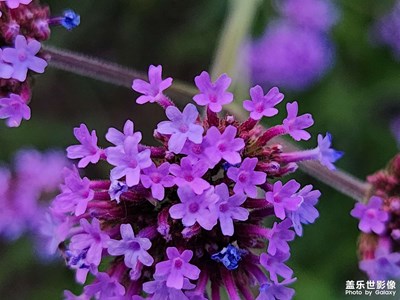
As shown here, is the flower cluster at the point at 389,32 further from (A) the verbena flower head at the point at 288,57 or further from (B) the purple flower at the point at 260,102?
(B) the purple flower at the point at 260,102

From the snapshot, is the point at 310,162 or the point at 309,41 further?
the point at 309,41

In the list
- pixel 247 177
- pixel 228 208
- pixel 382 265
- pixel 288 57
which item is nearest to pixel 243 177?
pixel 247 177

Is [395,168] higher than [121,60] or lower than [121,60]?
higher

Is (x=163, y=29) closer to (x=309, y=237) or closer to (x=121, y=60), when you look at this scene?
(x=121, y=60)

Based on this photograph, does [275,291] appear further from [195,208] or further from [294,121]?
[294,121]

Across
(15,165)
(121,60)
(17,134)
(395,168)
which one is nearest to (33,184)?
(15,165)

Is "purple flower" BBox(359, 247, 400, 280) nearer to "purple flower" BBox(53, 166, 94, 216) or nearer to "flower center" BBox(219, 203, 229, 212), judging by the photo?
"flower center" BBox(219, 203, 229, 212)
